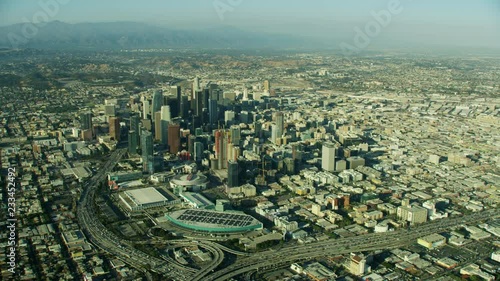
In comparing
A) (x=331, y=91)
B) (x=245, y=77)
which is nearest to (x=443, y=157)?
(x=331, y=91)

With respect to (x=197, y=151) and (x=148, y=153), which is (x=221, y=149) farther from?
(x=148, y=153)

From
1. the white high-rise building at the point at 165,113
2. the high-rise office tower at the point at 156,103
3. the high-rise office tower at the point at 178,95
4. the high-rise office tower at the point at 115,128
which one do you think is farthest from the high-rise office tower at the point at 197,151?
the high-rise office tower at the point at 178,95

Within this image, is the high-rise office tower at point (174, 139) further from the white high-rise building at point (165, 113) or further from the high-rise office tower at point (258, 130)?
the high-rise office tower at point (258, 130)

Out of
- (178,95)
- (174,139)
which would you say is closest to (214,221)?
(174,139)

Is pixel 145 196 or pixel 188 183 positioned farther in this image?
pixel 188 183

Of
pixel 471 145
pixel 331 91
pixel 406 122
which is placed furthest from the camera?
pixel 331 91

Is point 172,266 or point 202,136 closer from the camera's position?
point 172,266

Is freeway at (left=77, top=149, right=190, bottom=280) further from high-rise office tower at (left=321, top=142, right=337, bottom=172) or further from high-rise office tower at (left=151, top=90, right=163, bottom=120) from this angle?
high-rise office tower at (left=151, top=90, right=163, bottom=120)

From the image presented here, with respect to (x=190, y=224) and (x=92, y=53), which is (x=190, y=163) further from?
(x=92, y=53)

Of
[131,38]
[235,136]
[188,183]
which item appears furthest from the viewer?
[131,38]
